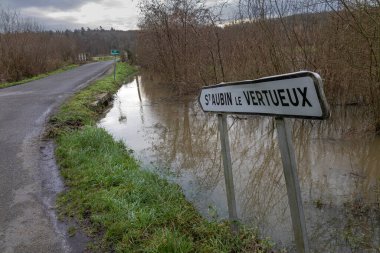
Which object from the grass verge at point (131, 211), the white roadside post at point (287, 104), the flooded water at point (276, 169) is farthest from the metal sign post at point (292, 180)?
the flooded water at point (276, 169)

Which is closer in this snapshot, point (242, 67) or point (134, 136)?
point (134, 136)

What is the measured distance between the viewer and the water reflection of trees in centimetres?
434

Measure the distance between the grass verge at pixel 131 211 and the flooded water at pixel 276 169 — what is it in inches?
20.1

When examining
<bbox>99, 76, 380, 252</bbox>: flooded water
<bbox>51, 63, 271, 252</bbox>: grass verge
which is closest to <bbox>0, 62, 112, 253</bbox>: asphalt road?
<bbox>51, 63, 271, 252</bbox>: grass verge

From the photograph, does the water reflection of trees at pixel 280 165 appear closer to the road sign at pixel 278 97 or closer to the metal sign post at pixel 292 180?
the metal sign post at pixel 292 180

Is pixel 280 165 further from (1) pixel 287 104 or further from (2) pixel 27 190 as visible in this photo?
(1) pixel 287 104

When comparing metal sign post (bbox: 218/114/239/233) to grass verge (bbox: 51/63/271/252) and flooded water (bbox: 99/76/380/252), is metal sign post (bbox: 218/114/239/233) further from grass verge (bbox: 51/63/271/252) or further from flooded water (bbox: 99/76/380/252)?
flooded water (bbox: 99/76/380/252)

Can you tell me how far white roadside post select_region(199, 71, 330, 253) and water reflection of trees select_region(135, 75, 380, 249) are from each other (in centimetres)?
154

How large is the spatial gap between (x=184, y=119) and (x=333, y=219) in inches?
291

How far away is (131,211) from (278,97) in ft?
7.57

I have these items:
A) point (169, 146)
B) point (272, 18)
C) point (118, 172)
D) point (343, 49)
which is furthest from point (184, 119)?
point (118, 172)

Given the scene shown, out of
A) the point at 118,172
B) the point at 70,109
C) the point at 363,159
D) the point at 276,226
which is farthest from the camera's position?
the point at 70,109

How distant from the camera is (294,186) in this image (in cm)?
238

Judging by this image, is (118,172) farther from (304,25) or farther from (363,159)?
(304,25)
